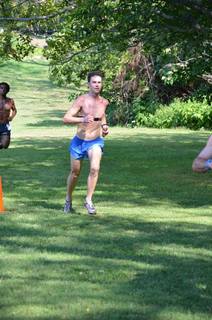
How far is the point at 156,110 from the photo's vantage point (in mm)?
36188

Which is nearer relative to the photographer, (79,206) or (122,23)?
(79,206)

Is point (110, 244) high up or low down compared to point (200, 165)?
down

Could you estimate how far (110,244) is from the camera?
29.0 feet

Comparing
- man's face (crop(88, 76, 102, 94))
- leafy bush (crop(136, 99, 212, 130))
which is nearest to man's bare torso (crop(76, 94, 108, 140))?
man's face (crop(88, 76, 102, 94))

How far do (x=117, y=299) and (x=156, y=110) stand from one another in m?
30.0

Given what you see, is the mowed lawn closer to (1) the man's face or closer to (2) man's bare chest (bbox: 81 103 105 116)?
(2) man's bare chest (bbox: 81 103 105 116)

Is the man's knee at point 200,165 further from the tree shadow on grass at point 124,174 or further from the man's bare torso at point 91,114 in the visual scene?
the tree shadow on grass at point 124,174

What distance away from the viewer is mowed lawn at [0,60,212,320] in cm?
630

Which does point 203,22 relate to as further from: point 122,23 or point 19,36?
point 19,36

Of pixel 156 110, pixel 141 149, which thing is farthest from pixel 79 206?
pixel 156 110

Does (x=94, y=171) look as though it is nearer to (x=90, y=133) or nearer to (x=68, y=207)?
(x=90, y=133)

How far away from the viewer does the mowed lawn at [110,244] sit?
6297 mm

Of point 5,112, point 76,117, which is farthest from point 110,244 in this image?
point 5,112

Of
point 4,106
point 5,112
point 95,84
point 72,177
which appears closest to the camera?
point 95,84
